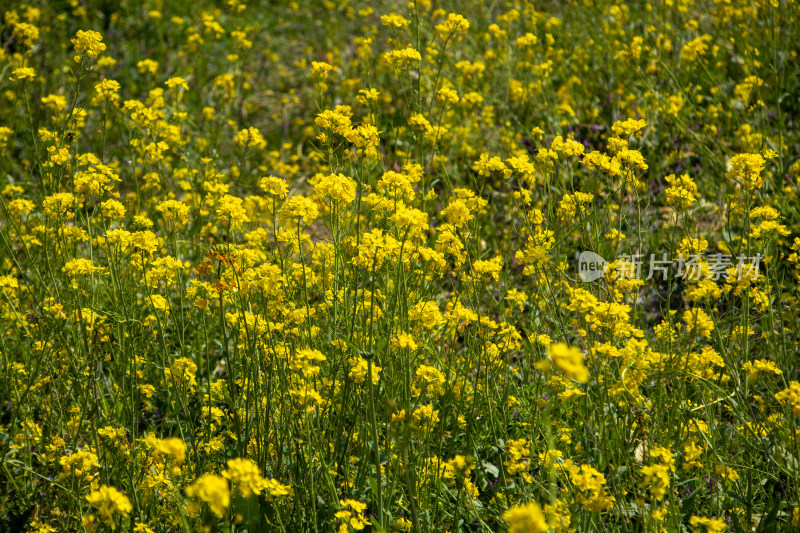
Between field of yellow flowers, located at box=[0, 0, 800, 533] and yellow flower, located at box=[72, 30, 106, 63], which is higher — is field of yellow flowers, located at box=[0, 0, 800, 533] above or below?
below

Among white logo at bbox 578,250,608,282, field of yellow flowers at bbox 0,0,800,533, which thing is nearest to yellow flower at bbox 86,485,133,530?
field of yellow flowers at bbox 0,0,800,533

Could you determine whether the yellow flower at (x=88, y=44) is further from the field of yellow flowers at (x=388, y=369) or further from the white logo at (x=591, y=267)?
the white logo at (x=591, y=267)

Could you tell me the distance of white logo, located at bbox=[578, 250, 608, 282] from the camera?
2.50m

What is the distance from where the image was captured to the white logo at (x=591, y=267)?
250cm

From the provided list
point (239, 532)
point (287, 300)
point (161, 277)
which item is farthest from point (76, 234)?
point (239, 532)

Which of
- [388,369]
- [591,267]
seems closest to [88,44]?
[388,369]

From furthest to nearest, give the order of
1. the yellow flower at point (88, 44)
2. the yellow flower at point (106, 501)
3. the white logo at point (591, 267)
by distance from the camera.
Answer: the yellow flower at point (88, 44), the white logo at point (591, 267), the yellow flower at point (106, 501)

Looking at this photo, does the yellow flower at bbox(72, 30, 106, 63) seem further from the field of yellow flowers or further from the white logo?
the white logo

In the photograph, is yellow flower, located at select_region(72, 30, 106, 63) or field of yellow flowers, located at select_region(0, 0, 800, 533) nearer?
field of yellow flowers, located at select_region(0, 0, 800, 533)

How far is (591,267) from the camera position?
101 inches

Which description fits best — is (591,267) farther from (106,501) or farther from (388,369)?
(106,501)

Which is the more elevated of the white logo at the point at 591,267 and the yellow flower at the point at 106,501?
the white logo at the point at 591,267

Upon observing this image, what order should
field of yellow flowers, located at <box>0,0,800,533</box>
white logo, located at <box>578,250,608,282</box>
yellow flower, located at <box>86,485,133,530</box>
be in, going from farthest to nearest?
1. white logo, located at <box>578,250,608,282</box>
2. field of yellow flowers, located at <box>0,0,800,533</box>
3. yellow flower, located at <box>86,485,133,530</box>

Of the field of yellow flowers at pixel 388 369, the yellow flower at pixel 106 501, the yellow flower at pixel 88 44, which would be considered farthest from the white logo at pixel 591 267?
the yellow flower at pixel 88 44
